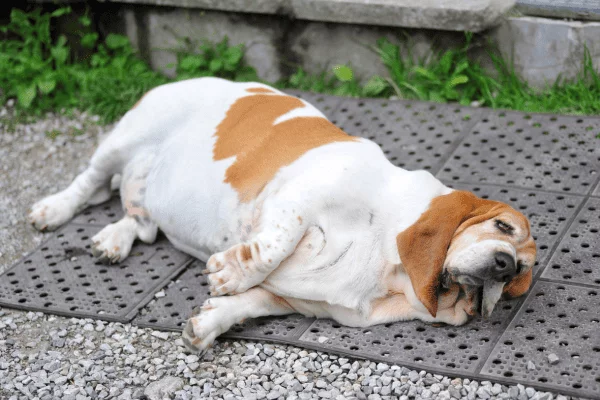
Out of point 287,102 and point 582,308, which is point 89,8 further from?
point 582,308

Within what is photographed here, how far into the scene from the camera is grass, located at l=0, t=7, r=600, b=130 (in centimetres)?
488

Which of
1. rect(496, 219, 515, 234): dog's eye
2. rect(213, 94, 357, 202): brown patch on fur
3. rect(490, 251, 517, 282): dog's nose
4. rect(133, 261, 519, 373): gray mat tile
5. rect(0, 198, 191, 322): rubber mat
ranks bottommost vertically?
rect(0, 198, 191, 322): rubber mat

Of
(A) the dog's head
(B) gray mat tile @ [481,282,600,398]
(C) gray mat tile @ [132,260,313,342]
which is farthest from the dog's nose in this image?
(C) gray mat tile @ [132,260,313,342]

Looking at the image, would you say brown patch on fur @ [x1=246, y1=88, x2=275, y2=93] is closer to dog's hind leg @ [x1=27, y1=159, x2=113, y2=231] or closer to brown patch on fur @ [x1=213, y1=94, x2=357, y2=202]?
brown patch on fur @ [x1=213, y1=94, x2=357, y2=202]

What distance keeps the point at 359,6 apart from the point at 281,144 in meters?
1.75

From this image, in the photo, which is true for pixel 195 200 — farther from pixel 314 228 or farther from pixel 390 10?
pixel 390 10

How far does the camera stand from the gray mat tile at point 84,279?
3631mm

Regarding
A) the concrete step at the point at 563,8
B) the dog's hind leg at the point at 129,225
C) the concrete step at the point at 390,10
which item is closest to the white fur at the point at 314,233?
the dog's hind leg at the point at 129,225

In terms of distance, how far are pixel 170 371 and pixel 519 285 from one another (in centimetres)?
127

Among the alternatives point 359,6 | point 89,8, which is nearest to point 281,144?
point 359,6

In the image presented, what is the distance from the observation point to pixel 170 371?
319 cm

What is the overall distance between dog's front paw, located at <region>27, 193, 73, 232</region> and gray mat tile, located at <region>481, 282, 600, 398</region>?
2209 millimetres

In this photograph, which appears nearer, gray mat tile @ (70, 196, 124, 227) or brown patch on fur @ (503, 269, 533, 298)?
brown patch on fur @ (503, 269, 533, 298)

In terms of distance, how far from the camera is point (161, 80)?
5.64 meters
